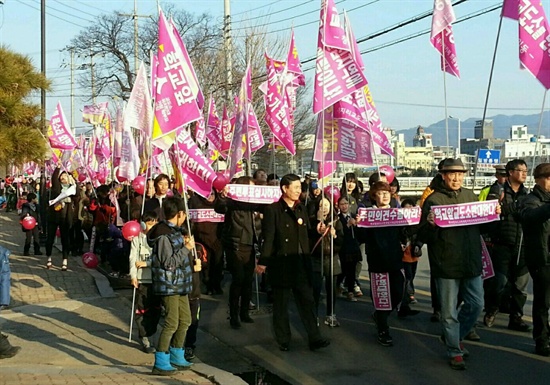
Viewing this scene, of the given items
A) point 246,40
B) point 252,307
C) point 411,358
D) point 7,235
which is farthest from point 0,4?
point 246,40

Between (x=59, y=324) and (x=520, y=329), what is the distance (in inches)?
220

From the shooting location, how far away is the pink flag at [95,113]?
23309 millimetres

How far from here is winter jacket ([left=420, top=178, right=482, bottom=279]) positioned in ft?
23.1

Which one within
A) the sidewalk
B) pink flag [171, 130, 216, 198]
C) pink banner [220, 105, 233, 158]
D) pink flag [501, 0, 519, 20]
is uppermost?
pink flag [501, 0, 519, 20]

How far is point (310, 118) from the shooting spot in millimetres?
40031

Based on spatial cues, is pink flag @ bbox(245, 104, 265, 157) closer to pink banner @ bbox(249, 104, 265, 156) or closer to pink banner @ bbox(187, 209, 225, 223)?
pink banner @ bbox(249, 104, 265, 156)

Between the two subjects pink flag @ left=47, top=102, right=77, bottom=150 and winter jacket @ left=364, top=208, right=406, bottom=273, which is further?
pink flag @ left=47, top=102, right=77, bottom=150

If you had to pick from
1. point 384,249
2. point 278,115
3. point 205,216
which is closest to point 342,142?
point 384,249

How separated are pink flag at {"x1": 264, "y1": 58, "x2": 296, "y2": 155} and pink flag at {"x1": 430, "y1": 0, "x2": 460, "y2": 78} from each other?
406cm

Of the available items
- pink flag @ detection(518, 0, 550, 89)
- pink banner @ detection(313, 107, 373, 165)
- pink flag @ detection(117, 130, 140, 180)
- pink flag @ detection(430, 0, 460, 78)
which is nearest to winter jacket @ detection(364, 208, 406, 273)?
pink banner @ detection(313, 107, 373, 165)

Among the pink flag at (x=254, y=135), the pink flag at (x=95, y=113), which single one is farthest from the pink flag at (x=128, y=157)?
the pink flag at (x=95, y=113)

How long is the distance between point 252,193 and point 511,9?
13.1 ft

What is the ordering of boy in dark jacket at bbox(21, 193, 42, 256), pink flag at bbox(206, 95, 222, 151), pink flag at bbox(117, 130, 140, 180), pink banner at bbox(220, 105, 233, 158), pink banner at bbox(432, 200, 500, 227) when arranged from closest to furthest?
pink banner at bbox(432, 200, 500, 227) → pink flag at bbox(117, 130, 140, 180) → boy in dark jacket at bbox(21, 193, 42, 256) → pink banner at bbox(220, 105, 233, 158) → pink flag at bbox(206, 95, 222, 151)

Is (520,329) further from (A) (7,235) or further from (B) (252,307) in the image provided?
(A) (7,235)
